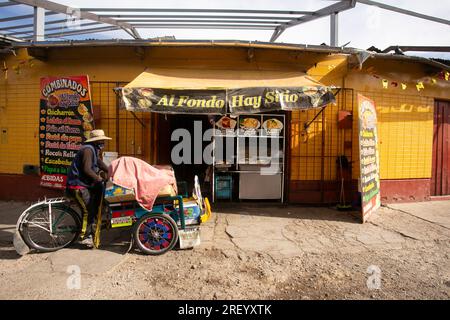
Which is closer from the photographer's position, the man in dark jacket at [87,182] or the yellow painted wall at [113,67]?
the man in dark jacket at [87,182]

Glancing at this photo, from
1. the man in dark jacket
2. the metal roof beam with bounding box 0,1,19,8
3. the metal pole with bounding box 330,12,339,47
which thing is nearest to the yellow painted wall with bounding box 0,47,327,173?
the metal pole with bounding box 330,12,339,47

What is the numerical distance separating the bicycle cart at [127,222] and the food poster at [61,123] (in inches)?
104

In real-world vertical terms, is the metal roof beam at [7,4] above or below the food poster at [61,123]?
above

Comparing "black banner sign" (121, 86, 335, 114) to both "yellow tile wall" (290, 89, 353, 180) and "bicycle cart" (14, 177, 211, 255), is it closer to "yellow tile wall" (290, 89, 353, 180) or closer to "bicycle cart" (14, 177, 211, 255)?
"yellow tile wall" (290, 89, 353, 180)

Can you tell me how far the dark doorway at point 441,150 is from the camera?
318 inches

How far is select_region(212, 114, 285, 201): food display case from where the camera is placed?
711 centimetres

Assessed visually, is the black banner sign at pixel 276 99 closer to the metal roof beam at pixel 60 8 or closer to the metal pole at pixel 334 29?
the metal pole at pixel 334 29

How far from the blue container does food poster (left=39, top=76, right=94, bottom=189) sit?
3.14m

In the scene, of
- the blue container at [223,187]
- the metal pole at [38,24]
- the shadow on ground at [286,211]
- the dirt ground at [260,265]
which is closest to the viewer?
the dirt ground at [260,265]

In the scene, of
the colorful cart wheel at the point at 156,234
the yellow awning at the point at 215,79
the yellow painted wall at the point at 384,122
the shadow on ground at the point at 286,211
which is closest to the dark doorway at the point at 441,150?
the yellow painted wall at the point at 384,122

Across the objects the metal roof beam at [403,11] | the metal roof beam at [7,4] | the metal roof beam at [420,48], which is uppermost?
the metal roof beam at [403,11]
